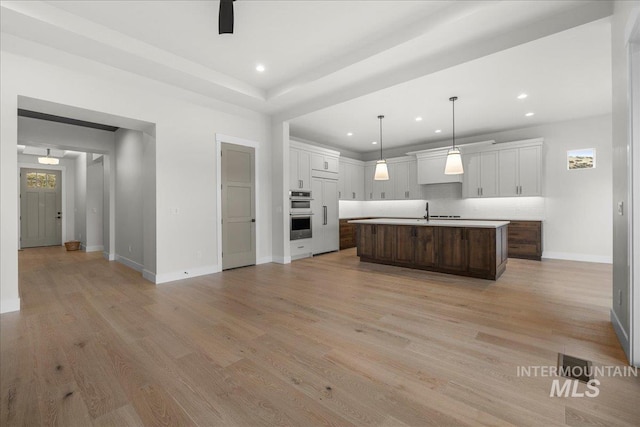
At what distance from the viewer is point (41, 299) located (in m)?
3.50

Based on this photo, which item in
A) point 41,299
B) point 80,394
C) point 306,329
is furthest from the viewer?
point 41,299

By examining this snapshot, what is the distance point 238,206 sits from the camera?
17.6 feet

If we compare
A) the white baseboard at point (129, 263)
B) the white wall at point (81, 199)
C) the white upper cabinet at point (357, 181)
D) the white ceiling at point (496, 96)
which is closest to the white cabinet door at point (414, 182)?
the white ceiling at point (496, 96)

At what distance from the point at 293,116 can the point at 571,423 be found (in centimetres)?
529

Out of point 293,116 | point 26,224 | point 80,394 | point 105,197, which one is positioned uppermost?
point 293,116

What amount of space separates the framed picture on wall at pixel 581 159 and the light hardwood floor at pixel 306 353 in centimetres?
298

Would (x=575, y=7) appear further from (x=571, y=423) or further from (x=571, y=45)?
(x=571, y=423)

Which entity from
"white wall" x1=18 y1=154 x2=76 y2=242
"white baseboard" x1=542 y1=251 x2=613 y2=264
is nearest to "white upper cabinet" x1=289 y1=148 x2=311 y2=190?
"white baseboard" x1=542 y1=251 x2=613 y2=264

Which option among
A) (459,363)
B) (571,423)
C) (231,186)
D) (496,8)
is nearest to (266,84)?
(231,186)

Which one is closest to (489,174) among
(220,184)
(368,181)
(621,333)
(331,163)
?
(368,181)

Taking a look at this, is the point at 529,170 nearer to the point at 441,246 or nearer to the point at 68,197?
→ the point at 441,246

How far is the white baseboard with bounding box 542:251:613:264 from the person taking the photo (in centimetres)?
561

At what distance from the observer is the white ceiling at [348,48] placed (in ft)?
9.40

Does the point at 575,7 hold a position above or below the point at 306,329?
above
